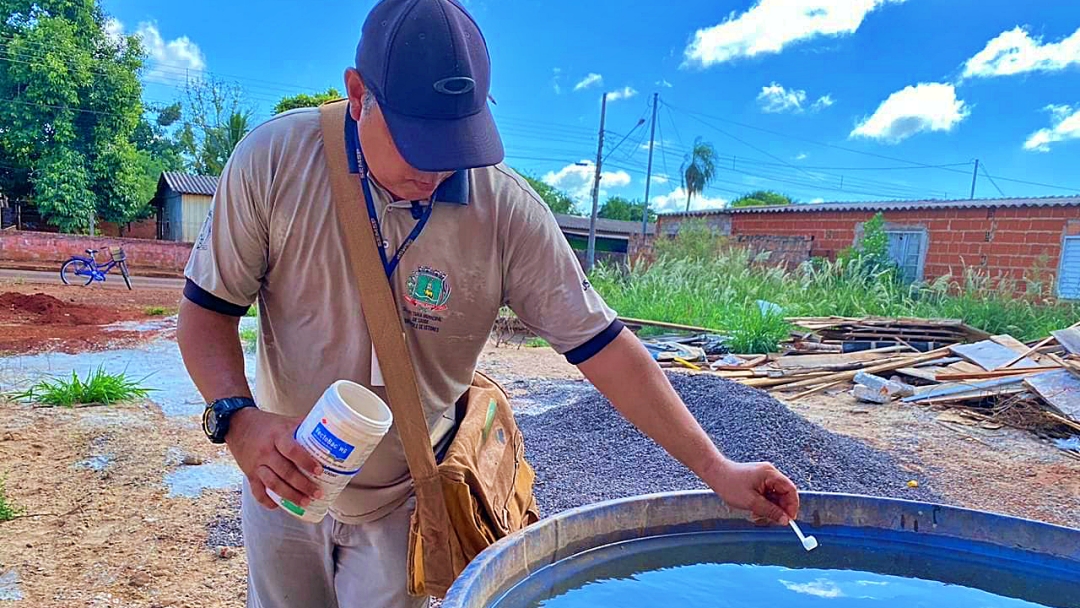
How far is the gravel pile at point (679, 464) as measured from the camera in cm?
400

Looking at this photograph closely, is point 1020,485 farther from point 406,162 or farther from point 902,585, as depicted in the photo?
point 406,162

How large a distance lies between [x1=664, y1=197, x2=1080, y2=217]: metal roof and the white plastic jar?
1366 cm

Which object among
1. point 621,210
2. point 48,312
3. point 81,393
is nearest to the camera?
point 81,393

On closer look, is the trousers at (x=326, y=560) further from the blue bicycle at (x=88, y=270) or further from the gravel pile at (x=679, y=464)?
the blue bicycle at (x=88, y=270)

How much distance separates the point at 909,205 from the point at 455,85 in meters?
15.0

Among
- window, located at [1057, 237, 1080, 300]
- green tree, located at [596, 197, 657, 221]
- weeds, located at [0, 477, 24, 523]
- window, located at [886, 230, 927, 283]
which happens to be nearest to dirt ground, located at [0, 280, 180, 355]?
weeds, located at [0, 477, 24, 523]

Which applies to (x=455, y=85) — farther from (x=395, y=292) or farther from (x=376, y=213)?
(x=395, y=292)

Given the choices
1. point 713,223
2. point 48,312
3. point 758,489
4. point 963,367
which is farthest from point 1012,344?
point 48,312

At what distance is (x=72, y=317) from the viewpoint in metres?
9.88

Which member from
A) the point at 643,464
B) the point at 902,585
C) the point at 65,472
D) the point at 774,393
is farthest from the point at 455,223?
the point at 774,393

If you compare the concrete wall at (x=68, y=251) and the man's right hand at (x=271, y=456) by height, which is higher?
the man's right hand at (x=271, y=456)

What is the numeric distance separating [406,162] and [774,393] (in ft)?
20.5

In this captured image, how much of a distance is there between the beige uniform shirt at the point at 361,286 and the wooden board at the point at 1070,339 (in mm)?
7149

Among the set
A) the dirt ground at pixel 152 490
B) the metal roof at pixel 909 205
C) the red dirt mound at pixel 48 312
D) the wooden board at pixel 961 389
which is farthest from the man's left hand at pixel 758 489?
the metal roof at pixel 909 205
